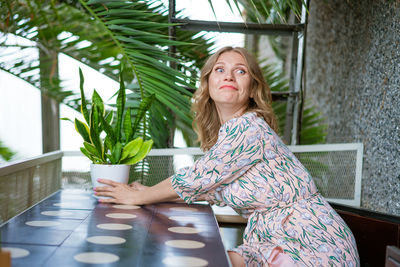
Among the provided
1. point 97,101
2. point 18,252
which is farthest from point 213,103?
point 18,252

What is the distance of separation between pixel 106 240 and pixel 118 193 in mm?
546

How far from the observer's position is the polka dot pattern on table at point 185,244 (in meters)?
1.08

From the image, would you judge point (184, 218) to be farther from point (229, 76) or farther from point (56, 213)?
point (229, 76)

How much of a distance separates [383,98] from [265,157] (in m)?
1.03

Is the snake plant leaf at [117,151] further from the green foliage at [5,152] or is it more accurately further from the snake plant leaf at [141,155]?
the green foliage at [5,152]

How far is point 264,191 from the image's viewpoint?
1484 millimetres

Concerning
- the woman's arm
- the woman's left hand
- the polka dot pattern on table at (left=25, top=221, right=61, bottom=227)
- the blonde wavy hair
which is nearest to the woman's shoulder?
the blonde wavy hair

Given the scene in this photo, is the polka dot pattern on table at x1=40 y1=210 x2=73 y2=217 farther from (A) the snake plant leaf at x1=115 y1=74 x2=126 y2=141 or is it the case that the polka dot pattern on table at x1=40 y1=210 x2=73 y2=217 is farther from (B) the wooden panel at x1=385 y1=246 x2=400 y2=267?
(B) the wooden panel at x1=385 y1=246 x2=400 y2=267

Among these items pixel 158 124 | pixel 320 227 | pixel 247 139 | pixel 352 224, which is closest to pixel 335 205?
pixel 352 224

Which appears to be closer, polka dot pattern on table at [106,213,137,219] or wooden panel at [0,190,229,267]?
wooden panel at [0,190,229,267]

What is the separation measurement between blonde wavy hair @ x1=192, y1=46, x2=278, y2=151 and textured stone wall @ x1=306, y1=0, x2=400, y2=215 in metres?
0.72

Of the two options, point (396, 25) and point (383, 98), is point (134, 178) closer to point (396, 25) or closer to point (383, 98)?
point (383, 98)

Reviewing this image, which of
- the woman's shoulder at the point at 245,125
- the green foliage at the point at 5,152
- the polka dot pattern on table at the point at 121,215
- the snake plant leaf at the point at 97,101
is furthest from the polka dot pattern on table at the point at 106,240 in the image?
the green foliage at the point at 5,152

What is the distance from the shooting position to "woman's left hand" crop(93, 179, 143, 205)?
1.63 metres
